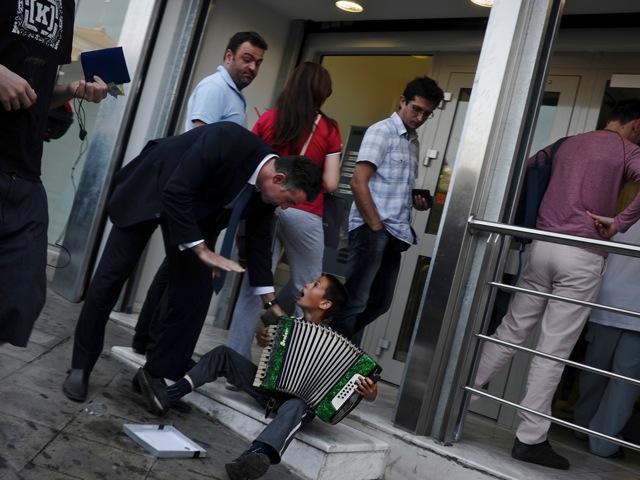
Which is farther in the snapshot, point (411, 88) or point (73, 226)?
point (73, 226)

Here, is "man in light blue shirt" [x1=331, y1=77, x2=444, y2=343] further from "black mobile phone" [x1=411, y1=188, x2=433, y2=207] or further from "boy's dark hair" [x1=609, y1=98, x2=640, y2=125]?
"boy's dark hair" [x1=609, y1=98, x2=640, y2=125]

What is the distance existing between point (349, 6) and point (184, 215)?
3554mm

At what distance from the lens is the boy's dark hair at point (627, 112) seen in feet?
15.4

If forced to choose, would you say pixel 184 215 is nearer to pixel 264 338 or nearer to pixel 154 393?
pixel 264 338

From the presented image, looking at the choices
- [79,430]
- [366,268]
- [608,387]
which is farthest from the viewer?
[608,387]

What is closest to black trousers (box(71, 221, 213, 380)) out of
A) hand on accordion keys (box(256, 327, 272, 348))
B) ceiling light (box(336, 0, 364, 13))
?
hand on accordion keys (box(256, 327, 272, 348))

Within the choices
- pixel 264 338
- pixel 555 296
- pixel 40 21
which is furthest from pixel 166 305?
pixel 555 296

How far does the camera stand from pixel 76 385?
4035 millimetres

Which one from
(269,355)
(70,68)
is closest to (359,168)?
(269,355)

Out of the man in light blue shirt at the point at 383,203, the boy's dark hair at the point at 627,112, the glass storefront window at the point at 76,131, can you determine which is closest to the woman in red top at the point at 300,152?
the man in light blue shirt at the point at 383,203

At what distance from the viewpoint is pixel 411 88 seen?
5.02 metres

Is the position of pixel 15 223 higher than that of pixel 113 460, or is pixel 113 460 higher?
pixel 15 223

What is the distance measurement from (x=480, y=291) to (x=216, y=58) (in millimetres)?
3558

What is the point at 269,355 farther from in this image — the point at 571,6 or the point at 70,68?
the point at 70,68
